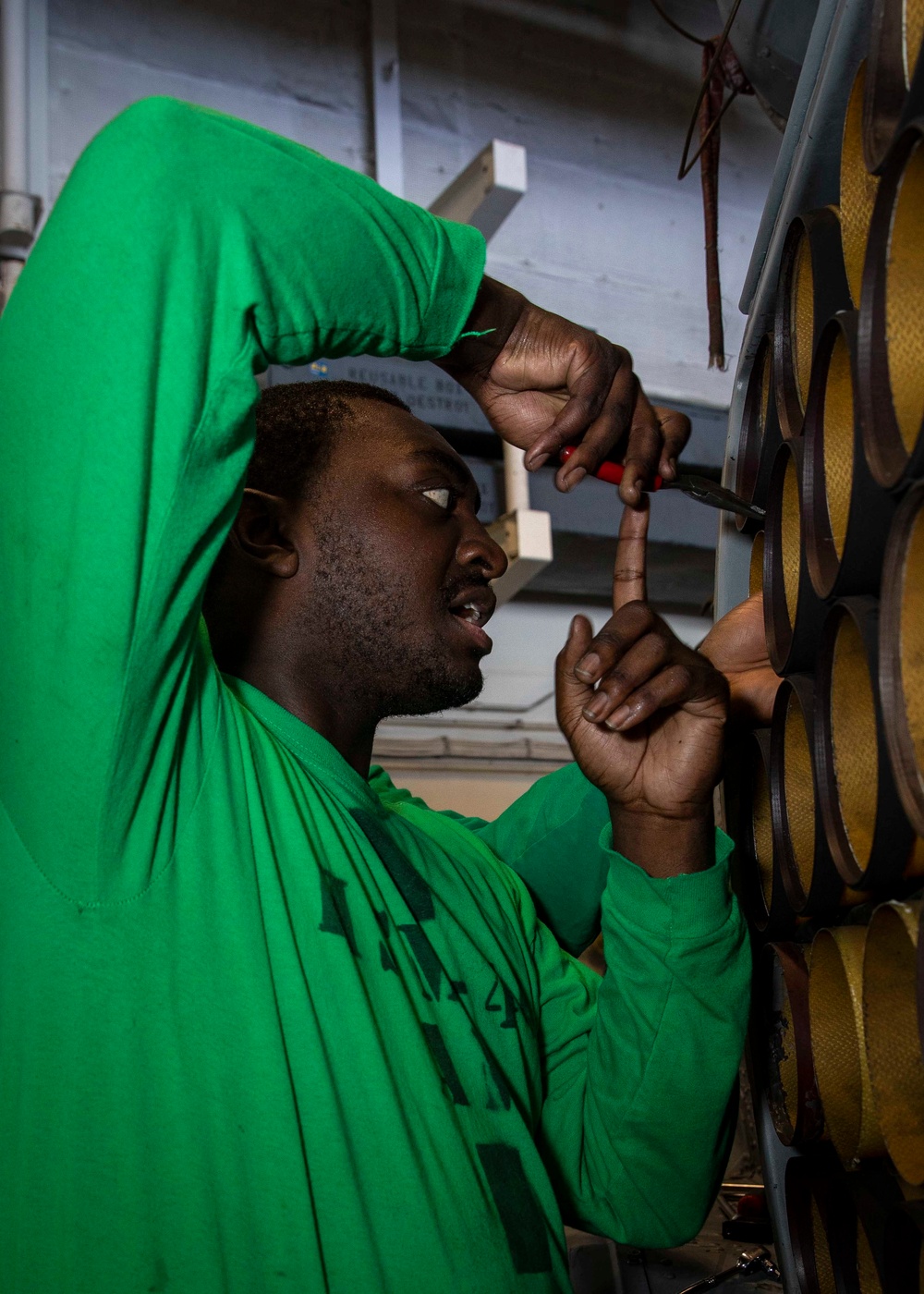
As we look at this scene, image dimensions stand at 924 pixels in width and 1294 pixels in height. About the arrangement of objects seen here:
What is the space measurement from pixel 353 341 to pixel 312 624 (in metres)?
0.40

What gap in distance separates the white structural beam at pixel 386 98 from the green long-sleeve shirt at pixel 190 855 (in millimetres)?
2620

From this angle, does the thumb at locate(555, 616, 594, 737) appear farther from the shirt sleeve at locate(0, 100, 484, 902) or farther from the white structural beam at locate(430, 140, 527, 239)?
the white structural beam at locate(430, 140, 527, 239)

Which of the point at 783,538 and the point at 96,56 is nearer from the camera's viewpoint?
the point at 783,538

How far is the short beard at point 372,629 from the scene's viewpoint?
4.02ft

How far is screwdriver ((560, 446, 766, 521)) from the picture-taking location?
1.08 m

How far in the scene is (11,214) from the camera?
2498 millimetres

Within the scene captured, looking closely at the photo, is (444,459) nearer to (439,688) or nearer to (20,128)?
(439,688)

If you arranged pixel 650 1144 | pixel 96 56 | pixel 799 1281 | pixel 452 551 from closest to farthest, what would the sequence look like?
pixel 799 1281
pixel 650 1144
pixel 452 551
pixel 96 56

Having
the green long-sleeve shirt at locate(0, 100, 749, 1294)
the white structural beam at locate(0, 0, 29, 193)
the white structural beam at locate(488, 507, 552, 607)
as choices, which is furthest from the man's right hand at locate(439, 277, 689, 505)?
the white structural beam at locate(0, 0, 29, 193)

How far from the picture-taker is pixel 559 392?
1.10 metres

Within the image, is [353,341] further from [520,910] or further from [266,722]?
[520,910]

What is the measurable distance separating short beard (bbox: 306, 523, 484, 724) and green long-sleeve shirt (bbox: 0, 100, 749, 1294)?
21 centimetres

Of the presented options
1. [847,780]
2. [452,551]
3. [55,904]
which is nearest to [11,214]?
[452,551]

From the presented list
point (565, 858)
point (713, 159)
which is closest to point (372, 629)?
point (565, 858)
